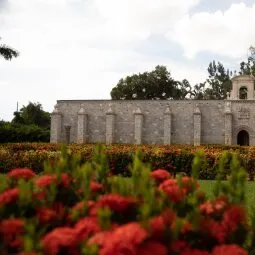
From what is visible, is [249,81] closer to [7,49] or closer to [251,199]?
[7,49]

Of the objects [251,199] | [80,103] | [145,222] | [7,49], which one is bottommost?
[251,199]

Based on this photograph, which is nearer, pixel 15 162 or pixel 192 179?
pixel 192 179

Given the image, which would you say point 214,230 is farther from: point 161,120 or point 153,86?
point 153,86

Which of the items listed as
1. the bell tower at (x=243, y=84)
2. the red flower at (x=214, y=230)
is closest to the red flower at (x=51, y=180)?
the red flower at (x=214, y=230)

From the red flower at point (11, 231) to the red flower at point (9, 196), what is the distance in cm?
29

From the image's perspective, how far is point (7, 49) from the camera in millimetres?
29844

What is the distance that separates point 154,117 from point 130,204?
38.3 meters

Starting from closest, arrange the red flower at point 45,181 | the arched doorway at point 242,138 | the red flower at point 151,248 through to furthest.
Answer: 1. the red flower at point 151,248
2. the red flower at point 45,181
3. the arched doorway at point 242,138

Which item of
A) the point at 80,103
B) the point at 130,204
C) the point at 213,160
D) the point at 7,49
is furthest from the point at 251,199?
the point at 80,103

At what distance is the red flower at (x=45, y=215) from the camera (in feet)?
9.04

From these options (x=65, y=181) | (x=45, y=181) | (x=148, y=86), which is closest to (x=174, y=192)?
(x=65, y=181)

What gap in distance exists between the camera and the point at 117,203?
266 centimetres

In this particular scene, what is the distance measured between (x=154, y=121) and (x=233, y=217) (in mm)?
38122

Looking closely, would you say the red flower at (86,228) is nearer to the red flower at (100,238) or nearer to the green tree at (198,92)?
the red flower at (100,238)
